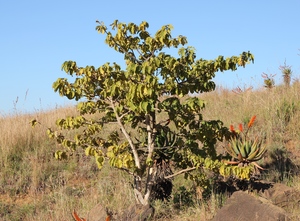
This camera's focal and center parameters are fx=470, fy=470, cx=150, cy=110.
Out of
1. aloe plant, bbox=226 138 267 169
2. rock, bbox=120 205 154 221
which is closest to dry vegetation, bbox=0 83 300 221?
rock, bbox=120 205 154 221

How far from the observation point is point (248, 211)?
6328 mm

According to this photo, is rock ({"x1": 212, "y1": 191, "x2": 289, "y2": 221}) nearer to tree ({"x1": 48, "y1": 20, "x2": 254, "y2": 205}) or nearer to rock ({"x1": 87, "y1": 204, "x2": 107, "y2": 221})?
tree ({"x1": 48, "y1": 20, "x2": 254, "y2": 205})

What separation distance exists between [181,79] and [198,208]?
6.43ft

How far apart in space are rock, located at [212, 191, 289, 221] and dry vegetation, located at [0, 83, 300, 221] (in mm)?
550

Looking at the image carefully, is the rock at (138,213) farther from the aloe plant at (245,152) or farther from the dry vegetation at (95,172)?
the aloe plant at (245,152)

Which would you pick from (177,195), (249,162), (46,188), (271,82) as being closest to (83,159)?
(46,188)

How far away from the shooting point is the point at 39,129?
1274cm

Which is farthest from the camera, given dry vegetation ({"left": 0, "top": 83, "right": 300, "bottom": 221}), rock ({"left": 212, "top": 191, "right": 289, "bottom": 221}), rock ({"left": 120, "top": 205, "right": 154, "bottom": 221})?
dry vegetation ({"left": 0, "top": 83, "right": 300, "bottom": 221})

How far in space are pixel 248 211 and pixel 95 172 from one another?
5.14m

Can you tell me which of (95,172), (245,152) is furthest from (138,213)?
(95,172)

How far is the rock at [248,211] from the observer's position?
6.05 metres

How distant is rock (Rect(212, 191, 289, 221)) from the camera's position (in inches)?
238

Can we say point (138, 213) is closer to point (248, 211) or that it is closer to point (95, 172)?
point (248, 211)

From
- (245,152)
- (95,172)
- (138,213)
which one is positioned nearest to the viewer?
(138,213)
